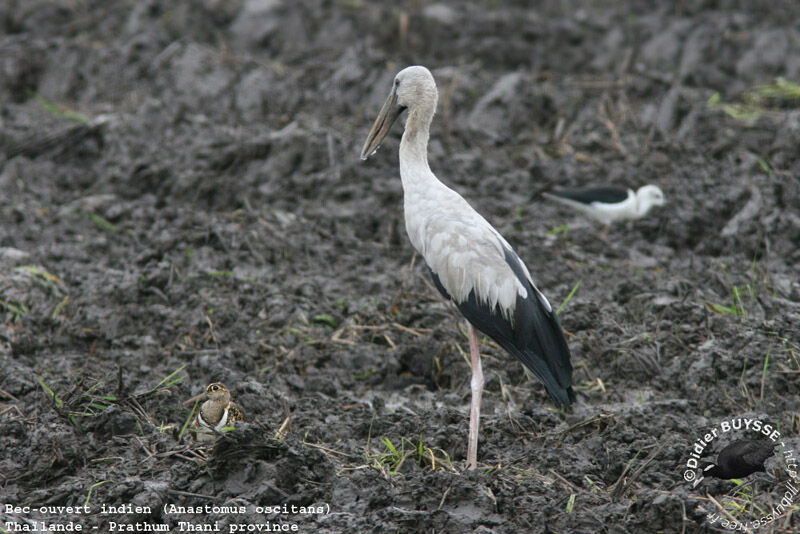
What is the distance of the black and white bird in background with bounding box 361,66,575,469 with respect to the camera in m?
4.81

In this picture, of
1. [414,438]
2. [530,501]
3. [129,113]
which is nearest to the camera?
[530,501]

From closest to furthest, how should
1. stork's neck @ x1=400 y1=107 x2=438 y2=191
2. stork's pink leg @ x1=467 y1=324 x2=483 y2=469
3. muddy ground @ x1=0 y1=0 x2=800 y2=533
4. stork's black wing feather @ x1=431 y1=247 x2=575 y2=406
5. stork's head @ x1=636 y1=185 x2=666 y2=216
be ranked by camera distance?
muddy ground @ x1=0 y1=0 x2=800 y2=533 < stork's pink leg @ x1=467 y1=324 x2=483 y2=469 < stork's black wing feather @ x1=431 y1=247 x2=575 y2=406 < stork's neck @ x1=400 y1=107 x2=438 y2=191 < stork's head @ x1=636 y1=185 x2=666 y2=216

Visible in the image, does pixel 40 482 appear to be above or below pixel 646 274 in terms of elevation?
above

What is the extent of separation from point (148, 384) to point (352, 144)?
12.5 ft

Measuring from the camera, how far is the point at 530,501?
413 cm

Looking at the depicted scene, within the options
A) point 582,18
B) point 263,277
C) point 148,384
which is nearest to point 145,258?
point 263,277

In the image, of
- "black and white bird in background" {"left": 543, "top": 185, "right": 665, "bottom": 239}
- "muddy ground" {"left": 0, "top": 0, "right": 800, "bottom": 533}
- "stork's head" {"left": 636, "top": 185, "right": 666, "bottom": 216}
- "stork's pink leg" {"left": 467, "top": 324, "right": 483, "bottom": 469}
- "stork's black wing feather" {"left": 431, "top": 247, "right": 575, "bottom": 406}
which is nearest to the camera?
"muddy ground" {"left": 0, "top": 0, "right": 800, "bottom": 533}

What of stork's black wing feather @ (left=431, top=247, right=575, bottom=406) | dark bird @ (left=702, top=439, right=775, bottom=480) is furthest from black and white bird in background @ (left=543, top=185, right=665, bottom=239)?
dark bird @ (left=702, top=439, right=775, bottom=480)

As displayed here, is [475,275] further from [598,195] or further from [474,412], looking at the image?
[598,195]

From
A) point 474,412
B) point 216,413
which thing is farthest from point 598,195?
point 216,413

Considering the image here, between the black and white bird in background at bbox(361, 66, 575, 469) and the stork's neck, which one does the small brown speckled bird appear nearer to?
the black and white bird in background at bbox(361, 66, 575, 469)

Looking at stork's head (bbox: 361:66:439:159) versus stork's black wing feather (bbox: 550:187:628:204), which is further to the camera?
stork's black wing feather (bbox: 550:187:628:204)

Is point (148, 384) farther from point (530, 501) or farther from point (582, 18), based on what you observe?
point (582, 18)

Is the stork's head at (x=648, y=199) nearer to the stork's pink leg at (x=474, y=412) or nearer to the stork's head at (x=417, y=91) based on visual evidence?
the stork's head at (x=417, y=91)
